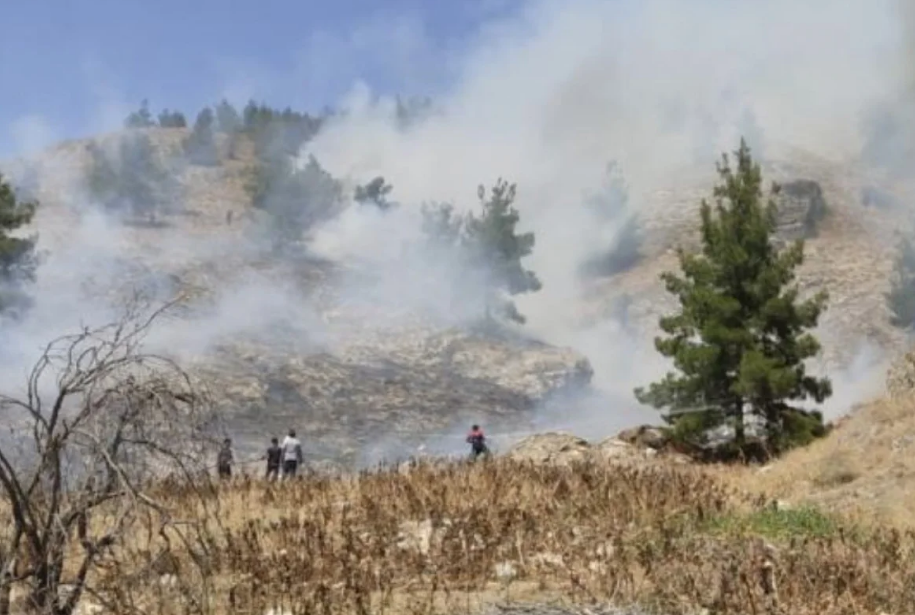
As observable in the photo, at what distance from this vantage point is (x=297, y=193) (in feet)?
218

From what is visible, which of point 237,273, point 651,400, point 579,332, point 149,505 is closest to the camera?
point 149,505

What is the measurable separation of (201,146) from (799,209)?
43327mm

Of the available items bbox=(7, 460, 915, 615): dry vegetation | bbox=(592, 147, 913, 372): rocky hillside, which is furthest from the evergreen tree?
bbox=(7, 460, 915, 615): dry vegetation

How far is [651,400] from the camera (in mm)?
23250

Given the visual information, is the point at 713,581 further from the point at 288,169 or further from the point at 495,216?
the point at 288,169

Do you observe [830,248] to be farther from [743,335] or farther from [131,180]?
[743,335]

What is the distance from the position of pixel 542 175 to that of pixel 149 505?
267 feet

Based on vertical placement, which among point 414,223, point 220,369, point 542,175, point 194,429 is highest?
point 542,175

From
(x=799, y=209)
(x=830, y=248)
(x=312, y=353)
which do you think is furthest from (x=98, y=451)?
(x=799, y=209)

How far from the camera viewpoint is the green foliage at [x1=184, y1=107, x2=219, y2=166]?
82.1 metres

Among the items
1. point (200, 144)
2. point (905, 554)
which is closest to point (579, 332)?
point (200, 144)

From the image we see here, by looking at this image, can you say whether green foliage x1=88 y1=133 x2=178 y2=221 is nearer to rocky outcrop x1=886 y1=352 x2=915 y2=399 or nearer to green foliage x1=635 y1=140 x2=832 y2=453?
green foliage x1=635 y1=140 x2=832 y2=453

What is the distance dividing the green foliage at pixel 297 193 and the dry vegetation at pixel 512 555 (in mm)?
53365

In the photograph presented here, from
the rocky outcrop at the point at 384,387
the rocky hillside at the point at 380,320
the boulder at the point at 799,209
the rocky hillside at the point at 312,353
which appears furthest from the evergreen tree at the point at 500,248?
the boulder at the point at 799,209
